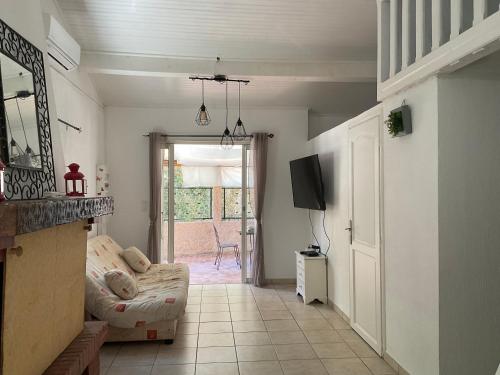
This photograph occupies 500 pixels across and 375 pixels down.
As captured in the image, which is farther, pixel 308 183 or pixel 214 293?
pixel 214 293

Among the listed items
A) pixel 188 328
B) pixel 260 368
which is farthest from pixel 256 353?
pixel 188 328

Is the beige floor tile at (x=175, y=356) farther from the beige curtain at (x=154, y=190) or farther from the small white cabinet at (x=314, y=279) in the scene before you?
the beige curtain at (x=154, y=190)

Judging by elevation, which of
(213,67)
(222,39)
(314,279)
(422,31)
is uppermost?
(222,39)

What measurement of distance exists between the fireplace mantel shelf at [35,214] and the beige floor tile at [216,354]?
1.77m

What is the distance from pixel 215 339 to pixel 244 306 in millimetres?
1011

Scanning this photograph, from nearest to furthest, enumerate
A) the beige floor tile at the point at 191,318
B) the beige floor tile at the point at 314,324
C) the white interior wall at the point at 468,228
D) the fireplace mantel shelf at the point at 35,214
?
1. the fireplace mantel shelf at the point at 35,214
2. the white interior wall at the point at 468,228
3. the beige floor tile at the point at 314,324
4. the beige floor tile at the point at 191,318

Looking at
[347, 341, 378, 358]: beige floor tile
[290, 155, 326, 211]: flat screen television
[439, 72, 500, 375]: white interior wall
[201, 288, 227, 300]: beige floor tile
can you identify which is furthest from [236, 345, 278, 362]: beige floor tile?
[290, 155, 326, 211]: flat screen television

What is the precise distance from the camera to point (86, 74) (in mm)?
4551

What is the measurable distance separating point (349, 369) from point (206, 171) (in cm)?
548

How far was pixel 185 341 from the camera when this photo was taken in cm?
340

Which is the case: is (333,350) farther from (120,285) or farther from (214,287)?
(214,287)

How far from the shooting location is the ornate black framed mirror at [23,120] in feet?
5.20

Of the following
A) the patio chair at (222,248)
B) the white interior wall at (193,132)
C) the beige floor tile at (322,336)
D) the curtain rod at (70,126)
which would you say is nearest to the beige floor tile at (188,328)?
the beige floor tile at (322,336)

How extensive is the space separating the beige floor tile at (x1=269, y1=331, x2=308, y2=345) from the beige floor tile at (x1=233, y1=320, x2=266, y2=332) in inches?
6.7
